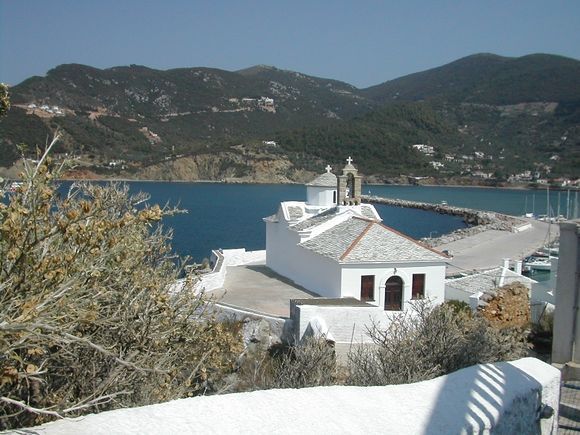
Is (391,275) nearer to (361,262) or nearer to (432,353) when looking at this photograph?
(361,262)

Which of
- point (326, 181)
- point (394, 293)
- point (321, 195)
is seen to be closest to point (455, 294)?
point (394, 293)

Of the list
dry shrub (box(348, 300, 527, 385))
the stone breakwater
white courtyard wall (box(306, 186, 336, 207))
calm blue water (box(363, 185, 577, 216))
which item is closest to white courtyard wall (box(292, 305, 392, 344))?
dry shrub (box(348, 300, 527, 385))

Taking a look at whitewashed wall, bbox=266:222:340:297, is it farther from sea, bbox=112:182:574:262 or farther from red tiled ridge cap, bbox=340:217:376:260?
sea, bbox=112:182:574:262

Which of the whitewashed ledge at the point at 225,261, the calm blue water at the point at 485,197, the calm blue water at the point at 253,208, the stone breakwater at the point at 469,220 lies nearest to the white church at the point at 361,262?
the whitewashed ledge at the point at 225,261

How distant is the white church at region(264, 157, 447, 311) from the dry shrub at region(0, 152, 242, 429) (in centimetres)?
1257

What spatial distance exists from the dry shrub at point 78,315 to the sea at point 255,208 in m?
19.3

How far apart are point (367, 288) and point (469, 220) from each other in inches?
3011

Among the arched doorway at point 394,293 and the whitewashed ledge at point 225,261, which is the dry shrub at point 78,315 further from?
the whitewashed ledge at point 225,261

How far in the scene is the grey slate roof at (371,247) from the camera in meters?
20.8

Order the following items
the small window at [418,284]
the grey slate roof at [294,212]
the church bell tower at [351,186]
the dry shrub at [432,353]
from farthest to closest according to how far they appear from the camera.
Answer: the grey slate roof at [294,212], the church bell tower at [351,186], the small window at [418,284], the dry shrub at [432,353]

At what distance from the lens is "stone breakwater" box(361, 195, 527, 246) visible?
64738mm

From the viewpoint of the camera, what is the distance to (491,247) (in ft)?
192

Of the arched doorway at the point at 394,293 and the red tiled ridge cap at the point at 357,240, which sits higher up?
the red tiled ridge cap at the point at 357,240

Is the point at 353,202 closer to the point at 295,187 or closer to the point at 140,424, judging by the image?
the point at 140,424
